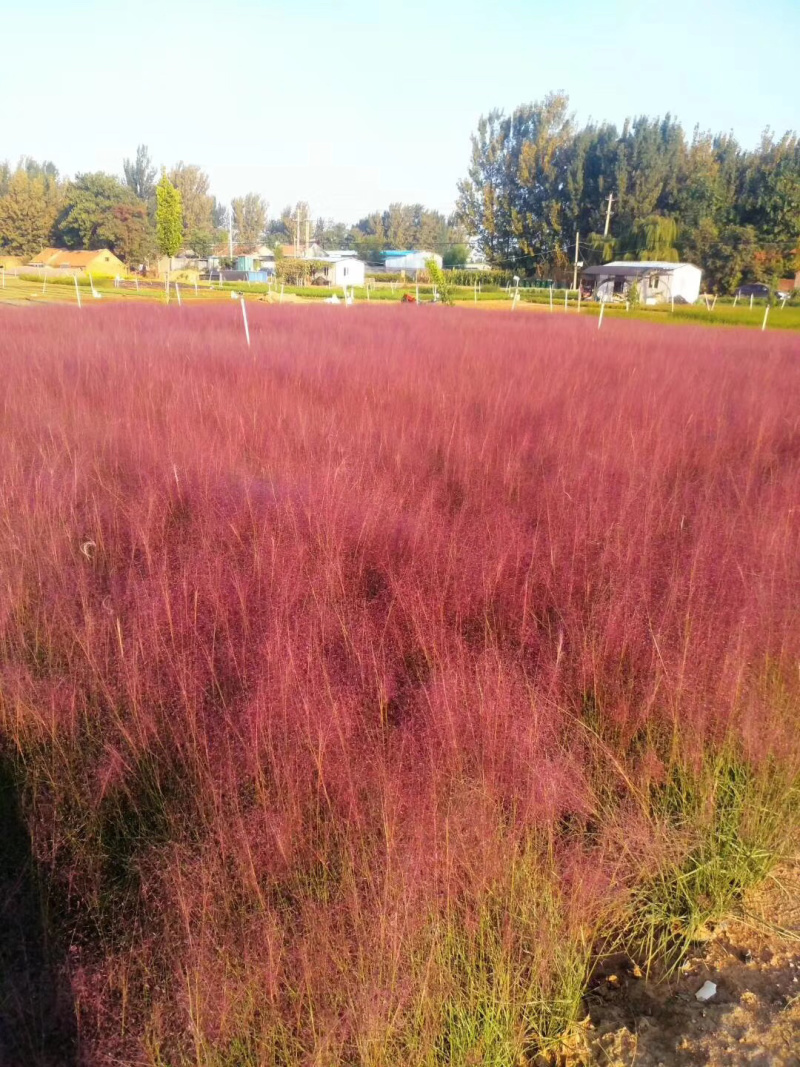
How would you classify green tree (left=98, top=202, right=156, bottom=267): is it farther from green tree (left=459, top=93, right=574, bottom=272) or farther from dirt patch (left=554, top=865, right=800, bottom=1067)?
dirt patch (left=554, top=865, right=800, bottom=1067)

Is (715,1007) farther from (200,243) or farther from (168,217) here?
(200,243)

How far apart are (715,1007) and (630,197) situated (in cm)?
5133

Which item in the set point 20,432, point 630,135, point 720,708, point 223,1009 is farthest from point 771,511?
point 630,135

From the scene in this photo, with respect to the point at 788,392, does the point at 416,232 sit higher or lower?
higher

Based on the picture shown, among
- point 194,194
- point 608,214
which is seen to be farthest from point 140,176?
point 608,214

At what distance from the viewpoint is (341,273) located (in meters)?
52.4

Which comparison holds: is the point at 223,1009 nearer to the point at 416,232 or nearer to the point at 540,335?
the point at 540,335

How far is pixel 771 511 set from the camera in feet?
9.86

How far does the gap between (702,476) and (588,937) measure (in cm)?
283

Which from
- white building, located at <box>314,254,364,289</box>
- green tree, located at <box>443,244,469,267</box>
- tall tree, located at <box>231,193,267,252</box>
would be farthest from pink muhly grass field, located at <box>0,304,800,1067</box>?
tall tree, located at <box>231,193,267,252</box>

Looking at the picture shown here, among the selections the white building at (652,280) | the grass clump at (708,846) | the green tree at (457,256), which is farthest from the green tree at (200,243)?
the grass clump at (708,846)

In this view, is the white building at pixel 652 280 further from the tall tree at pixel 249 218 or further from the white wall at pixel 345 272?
the tall tree at pixel 249 218

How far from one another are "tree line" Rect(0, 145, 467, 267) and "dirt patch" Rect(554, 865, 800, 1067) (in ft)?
94.7

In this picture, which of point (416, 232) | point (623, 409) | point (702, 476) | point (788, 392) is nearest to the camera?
point (702, 476)
